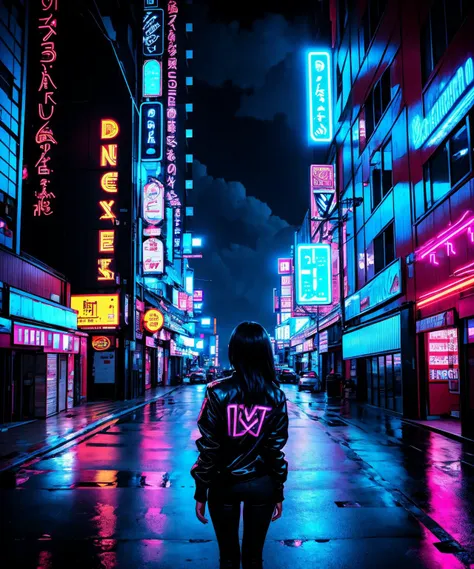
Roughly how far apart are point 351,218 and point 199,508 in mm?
30515

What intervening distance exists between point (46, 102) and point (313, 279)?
67.4 ft

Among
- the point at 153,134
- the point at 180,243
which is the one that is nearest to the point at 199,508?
the point at 153,134

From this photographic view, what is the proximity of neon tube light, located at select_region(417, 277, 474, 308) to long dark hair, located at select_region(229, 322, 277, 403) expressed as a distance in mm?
13020

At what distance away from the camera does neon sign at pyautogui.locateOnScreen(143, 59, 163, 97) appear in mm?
42719

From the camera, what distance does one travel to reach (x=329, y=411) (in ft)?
80.8

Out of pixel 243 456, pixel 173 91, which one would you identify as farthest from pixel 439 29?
pixel 173 91

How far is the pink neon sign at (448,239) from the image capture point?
47.9 ft

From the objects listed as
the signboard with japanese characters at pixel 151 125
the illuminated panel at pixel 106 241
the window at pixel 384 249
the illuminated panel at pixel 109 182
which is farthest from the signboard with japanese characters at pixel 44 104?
the window at pixel 384 249

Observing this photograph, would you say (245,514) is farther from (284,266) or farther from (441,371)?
(284,266)

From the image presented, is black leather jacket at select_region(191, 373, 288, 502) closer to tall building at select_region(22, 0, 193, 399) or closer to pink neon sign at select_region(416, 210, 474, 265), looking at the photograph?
pink neon sign at select_region(416, 210, 474, 265)

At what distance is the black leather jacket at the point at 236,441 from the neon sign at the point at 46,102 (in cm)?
2526

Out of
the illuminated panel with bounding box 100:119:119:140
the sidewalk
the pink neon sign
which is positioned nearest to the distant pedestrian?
the sidewalk

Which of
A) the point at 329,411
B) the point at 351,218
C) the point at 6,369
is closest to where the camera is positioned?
the point at 6,369

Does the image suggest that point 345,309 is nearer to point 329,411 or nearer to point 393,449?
point 329,411
